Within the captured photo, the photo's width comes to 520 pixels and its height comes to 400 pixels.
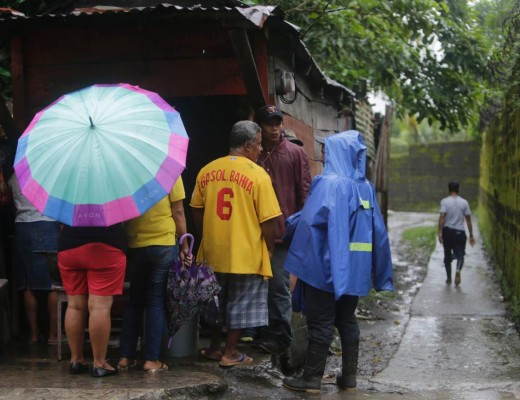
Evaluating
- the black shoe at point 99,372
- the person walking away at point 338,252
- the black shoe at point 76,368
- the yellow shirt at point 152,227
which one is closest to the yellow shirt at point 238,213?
the person walking away at point 338,252

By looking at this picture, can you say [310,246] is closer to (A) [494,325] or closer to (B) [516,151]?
(A) [494,325]

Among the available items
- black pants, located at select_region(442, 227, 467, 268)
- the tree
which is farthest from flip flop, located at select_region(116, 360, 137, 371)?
black pants, located at select_region(442, 227, 467, 268)

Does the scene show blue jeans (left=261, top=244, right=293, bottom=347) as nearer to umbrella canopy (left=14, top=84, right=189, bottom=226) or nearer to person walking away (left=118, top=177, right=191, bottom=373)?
person walking away (left=118, top=177, right=191, bottom=373)

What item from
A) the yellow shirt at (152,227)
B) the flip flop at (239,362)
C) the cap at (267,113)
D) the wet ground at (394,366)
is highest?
the cap at (267,113)

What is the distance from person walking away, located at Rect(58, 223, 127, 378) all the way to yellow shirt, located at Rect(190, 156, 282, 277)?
72cm

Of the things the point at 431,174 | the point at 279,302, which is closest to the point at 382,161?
the point at 279,302

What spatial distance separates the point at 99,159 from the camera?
4.36m

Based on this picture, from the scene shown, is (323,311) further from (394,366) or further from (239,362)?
(394,366)

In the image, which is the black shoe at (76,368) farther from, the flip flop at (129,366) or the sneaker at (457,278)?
the sneaker at (457,278)

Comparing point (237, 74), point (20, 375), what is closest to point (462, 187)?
point (237, 74)

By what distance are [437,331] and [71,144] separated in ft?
17.7

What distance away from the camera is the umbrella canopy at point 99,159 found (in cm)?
432

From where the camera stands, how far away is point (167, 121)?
4680 mm

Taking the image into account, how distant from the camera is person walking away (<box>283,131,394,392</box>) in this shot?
4965 millimetres
